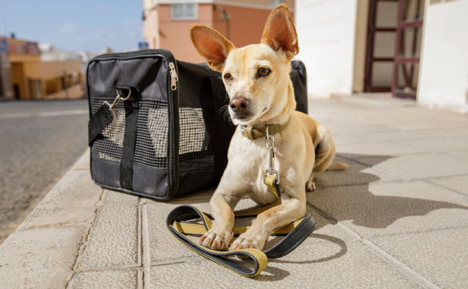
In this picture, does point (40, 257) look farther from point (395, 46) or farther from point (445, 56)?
point (395, 46)

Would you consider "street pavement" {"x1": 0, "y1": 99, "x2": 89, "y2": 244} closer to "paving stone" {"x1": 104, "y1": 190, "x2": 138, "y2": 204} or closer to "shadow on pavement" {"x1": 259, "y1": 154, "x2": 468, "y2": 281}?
"paving stone" {"x1": 104, "y1": 190, "x2": 138, "y2": 204}

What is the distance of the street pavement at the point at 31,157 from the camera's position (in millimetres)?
3947

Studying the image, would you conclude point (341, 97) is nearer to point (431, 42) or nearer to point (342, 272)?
point (431, 42)

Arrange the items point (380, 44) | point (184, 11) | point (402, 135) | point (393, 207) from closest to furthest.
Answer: point (393, 207)
point (402, 135)
point (380, 44)
point (184, 11)

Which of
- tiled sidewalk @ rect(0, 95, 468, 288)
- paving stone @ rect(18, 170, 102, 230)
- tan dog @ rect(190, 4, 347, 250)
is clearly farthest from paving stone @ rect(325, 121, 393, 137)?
paving stone @ rect(18, 170, 102, 230)

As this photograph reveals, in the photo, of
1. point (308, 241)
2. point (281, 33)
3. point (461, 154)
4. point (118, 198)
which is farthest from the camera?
point (461, 154)

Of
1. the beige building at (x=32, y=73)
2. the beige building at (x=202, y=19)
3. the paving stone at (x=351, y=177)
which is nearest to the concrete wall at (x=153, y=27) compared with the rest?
the beige building at (x=202, y=19)

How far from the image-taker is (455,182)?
8.02 ft

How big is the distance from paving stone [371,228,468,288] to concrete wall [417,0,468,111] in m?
5.17

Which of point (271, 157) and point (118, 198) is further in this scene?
point (118, 198)

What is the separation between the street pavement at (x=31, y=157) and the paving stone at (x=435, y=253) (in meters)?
3.25

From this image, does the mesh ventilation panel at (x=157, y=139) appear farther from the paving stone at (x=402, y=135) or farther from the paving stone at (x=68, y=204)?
the paving stone at (x=402, y=135)

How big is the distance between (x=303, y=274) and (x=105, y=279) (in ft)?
2.52

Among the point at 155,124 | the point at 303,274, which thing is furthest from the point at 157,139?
the point at 303,274
